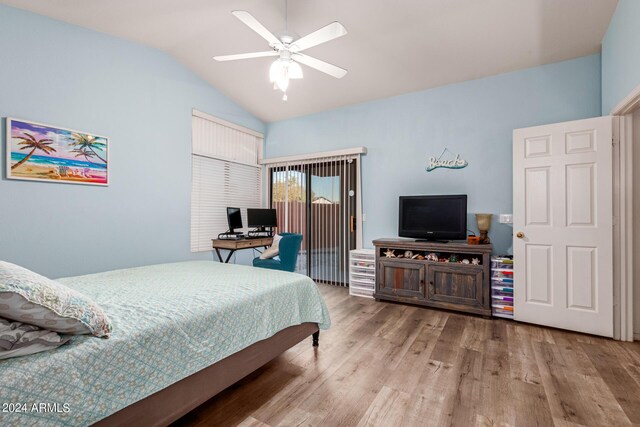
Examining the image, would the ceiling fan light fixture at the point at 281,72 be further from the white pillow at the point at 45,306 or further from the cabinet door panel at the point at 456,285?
the cabinet door panel at the point at 456,285

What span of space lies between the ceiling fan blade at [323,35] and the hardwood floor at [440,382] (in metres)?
2.44

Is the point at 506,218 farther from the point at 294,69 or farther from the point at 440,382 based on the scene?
the point at 294,69

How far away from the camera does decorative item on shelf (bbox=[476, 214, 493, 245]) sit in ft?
11.6

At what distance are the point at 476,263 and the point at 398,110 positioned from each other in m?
2.39

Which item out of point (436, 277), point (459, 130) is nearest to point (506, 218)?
point (436, 277)

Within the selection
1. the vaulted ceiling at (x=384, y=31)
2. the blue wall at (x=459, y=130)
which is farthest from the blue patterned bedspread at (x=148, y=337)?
the vaulted ceiling at (x=384, y=31)

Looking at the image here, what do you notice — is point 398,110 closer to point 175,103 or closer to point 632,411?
point 175,103

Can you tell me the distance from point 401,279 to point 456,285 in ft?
2.12

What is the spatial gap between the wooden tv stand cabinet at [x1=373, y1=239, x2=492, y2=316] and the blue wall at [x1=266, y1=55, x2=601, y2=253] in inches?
20.7

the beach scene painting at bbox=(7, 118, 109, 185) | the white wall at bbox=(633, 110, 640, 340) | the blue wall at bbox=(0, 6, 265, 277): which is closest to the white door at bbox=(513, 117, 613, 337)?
the white wall at bbox=(633, 110, 640, 340)

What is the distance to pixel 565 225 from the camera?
9.81 ft

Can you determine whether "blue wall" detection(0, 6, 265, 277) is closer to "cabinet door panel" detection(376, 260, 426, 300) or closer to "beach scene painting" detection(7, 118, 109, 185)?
"beach scene painting" detection(7, 118, 109, 185)

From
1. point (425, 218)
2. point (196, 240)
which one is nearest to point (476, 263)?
point (425, 218)

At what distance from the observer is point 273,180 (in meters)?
5.63
